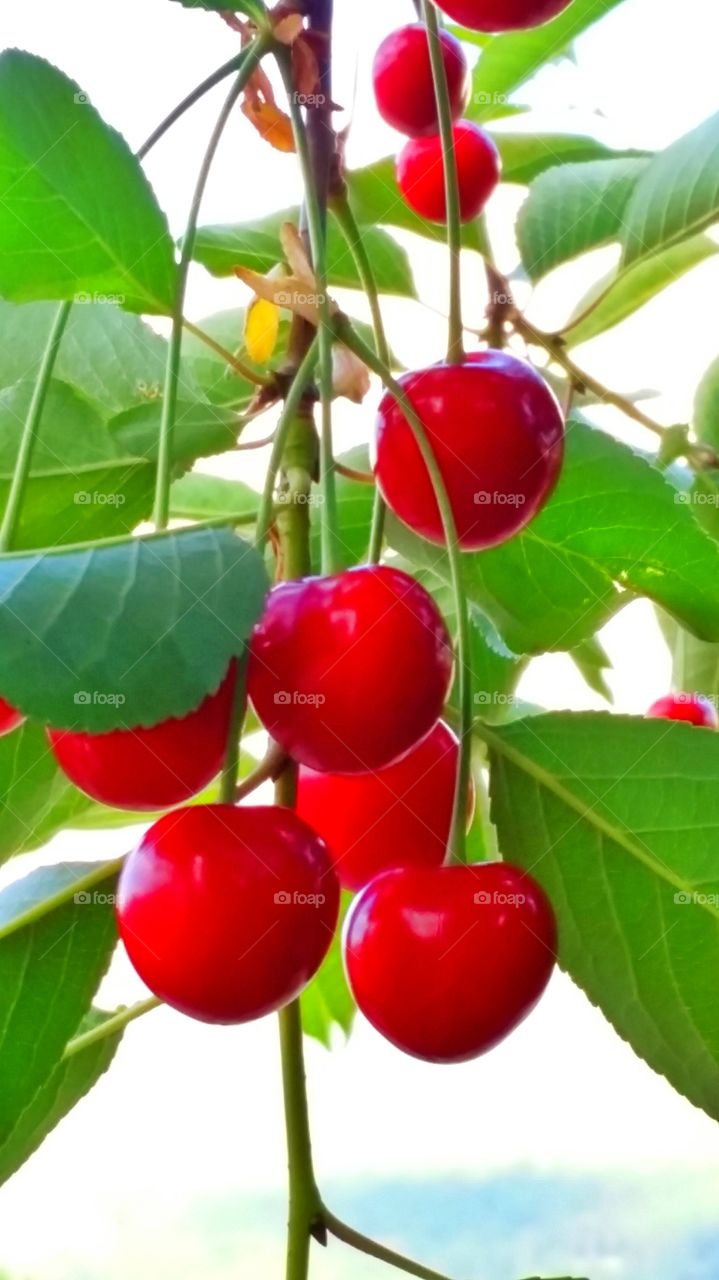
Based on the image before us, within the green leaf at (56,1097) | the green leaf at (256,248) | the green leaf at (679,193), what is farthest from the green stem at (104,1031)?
the green leaf at (679,193)

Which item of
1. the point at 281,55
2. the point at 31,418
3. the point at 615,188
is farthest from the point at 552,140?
the point at 31,418

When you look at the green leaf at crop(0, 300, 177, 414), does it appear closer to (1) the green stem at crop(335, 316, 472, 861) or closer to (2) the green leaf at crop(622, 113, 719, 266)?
(1) the green stem at crop(335, 316, 472, 861)

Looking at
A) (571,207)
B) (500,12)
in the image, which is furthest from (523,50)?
(500,12)

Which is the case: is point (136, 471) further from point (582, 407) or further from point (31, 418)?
point (582, 407)

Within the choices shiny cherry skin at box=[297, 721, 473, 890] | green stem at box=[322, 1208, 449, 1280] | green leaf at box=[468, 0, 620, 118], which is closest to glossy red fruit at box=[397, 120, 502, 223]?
green leaf at box=[468, 0, 620, 118]

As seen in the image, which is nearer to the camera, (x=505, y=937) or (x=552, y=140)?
(x=505, y=937)
